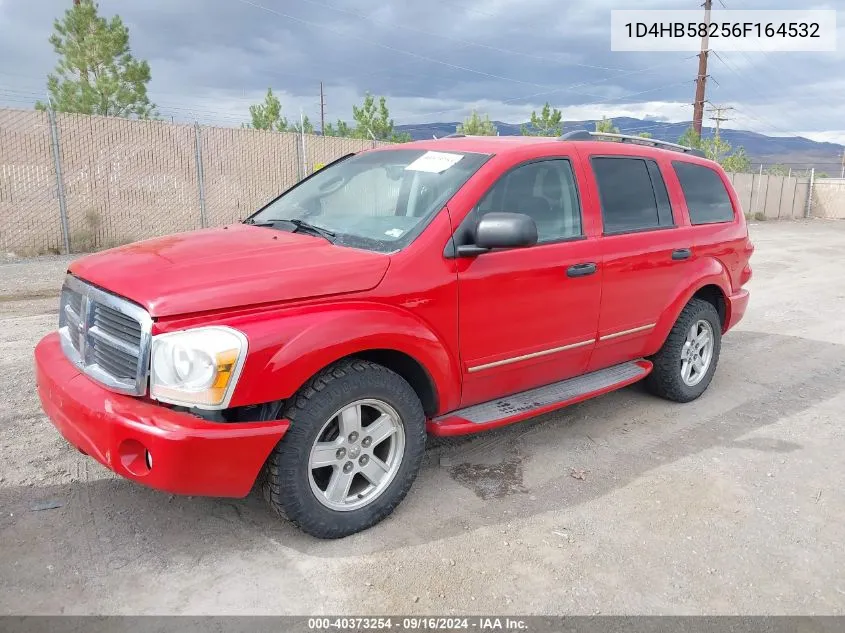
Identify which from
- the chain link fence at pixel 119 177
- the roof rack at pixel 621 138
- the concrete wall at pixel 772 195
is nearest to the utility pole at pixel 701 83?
the concrete wall at pixel 772 195

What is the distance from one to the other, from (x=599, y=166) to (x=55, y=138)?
1169 cm

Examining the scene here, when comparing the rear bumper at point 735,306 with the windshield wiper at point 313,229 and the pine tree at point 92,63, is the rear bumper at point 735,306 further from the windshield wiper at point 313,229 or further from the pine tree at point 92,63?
the pine tree at point 92,63

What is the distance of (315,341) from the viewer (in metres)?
2.74

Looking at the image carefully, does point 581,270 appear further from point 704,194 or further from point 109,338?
point 109,338

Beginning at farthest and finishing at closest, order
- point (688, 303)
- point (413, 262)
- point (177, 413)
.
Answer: point (688, 303) → point (413, 262) → point (177, 413)

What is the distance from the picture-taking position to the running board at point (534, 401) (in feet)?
11.2

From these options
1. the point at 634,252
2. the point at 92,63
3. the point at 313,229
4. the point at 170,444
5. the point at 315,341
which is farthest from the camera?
the point at 92,63

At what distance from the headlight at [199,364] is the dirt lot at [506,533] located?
2.62 ft

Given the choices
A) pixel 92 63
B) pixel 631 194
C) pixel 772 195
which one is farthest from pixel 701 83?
pixel 631 194

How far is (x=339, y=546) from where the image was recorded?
118 inches

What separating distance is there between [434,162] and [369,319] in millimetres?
1263

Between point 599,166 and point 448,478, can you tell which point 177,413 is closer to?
point 448,478

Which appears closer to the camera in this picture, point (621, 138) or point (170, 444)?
point (170, 444)

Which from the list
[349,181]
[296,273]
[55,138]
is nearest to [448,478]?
[296,273]
